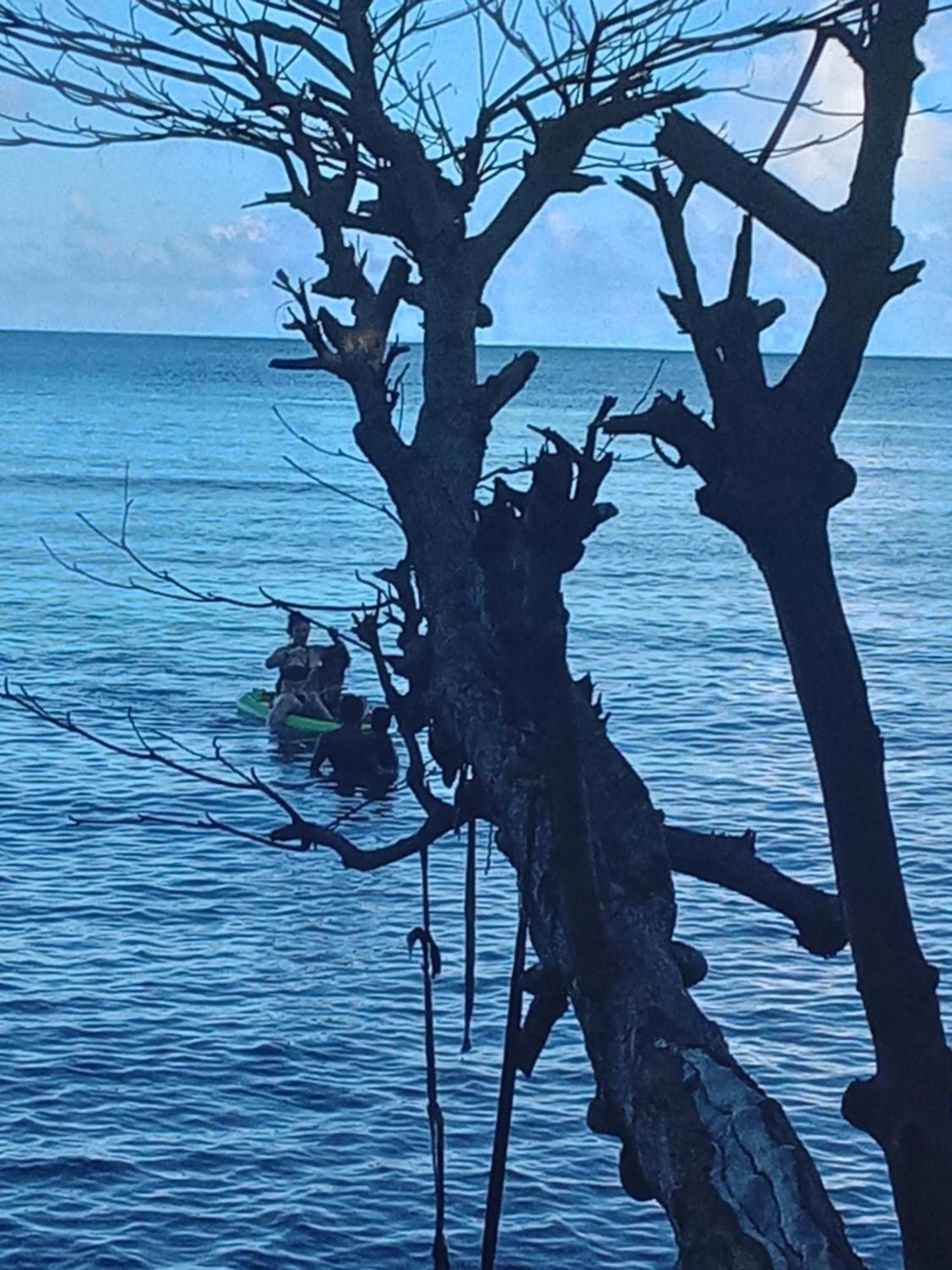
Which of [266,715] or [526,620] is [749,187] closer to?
[526,620]

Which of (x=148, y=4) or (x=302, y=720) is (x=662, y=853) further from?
(x=302, y=720)

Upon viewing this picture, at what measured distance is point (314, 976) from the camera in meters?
22.1

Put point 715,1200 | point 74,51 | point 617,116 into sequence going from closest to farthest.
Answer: point 715,1200
point 74,51
point 617,116

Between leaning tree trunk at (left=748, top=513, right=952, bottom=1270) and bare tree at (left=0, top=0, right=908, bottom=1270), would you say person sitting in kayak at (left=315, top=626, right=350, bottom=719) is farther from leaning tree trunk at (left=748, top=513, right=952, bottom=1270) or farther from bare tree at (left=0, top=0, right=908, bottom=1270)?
leaning tree trunk at (left=748, top=513, right=952, bottom=1270)

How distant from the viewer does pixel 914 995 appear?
441 centimetres

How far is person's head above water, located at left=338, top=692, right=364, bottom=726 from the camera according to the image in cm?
2756

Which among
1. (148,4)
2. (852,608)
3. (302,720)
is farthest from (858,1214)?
(852,608)

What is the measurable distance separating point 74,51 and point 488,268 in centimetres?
168

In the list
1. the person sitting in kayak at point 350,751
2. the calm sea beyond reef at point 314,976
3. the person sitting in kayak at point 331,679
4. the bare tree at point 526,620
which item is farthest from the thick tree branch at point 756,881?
the person sitting in kayak at point 331,679

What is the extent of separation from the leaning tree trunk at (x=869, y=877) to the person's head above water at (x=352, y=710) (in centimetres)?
2315

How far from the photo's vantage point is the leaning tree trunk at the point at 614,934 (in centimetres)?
402

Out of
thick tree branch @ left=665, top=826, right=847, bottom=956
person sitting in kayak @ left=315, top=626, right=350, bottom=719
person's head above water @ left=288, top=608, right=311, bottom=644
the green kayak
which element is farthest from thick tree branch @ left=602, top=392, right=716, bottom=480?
person sitting in kayak @ left=315, top=626, right=350, bottom=719

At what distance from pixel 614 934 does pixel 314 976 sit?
1763cm

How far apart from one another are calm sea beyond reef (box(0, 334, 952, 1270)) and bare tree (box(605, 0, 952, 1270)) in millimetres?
11471
